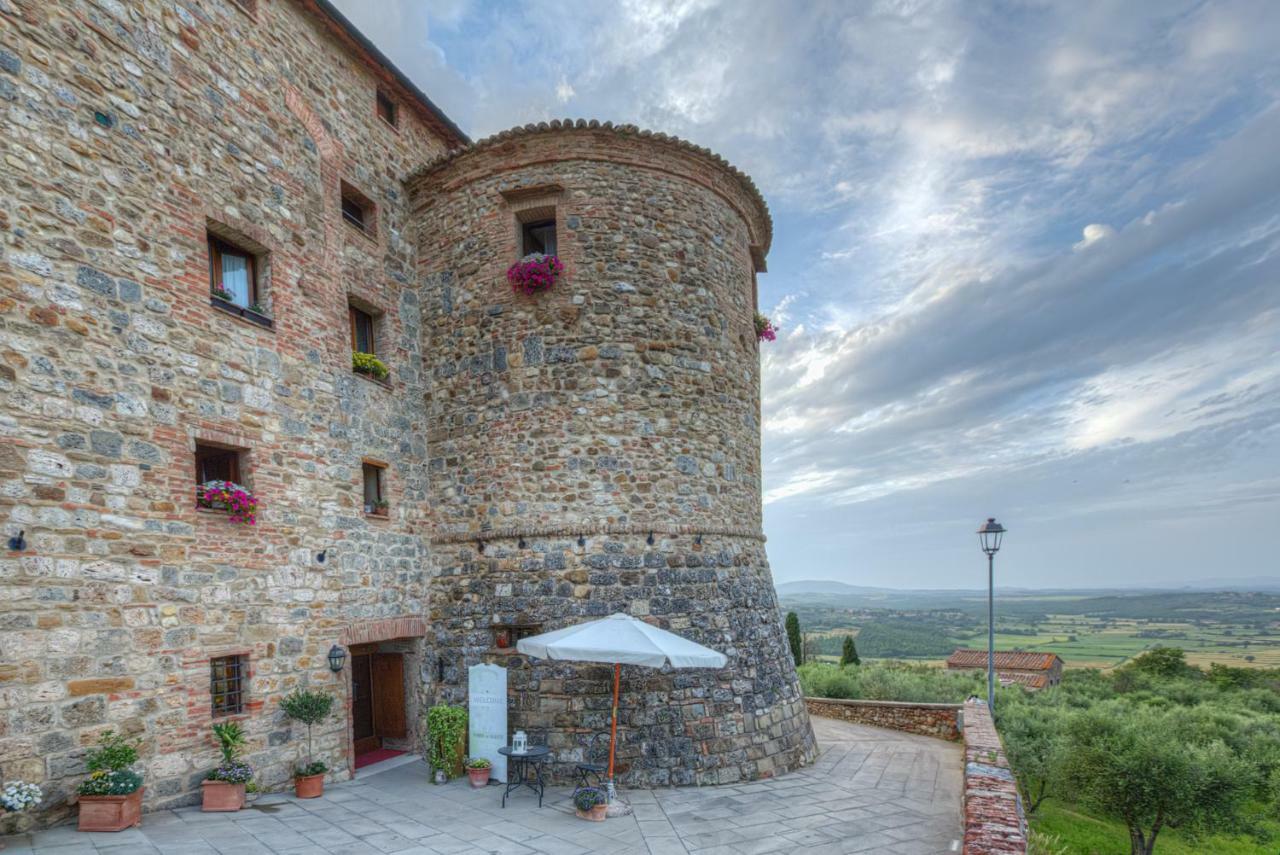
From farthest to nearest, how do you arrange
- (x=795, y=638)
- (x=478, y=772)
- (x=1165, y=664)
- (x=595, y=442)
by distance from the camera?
(x=1165, y=664)
(x=795, y=638)
(x=595, y=442)
(x=478, y=772)

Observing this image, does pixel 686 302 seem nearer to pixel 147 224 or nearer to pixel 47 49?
pixel 147 224

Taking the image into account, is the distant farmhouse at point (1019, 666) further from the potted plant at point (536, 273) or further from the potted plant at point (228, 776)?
the potted plant at point (228, 776)

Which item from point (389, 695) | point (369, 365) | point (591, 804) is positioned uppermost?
point (369, 365)

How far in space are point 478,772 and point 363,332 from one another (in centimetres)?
699

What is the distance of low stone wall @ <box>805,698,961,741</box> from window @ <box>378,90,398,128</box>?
1394 cm

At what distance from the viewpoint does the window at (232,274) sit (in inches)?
338

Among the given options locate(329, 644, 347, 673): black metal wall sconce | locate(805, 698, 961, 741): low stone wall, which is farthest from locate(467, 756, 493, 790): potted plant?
locate(805, 698, 961, 741): low stone wall

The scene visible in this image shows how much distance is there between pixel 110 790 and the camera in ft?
20.5

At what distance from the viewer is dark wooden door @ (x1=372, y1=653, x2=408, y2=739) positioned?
36.6ft

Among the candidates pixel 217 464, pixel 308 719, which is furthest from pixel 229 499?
pixel 308 719

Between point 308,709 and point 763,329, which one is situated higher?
point 763,329

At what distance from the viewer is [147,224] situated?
761 centimetres

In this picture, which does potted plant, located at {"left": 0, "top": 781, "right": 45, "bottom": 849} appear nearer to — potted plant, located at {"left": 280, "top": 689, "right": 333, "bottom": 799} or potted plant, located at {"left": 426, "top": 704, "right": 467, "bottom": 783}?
potted plant, located at {"left": 280, "top": 689, "right": 333, "bottom": 799}

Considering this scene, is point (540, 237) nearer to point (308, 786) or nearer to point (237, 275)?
point (237, 275)
